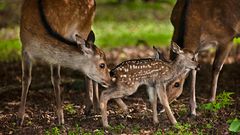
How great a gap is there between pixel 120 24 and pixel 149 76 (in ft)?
36.8

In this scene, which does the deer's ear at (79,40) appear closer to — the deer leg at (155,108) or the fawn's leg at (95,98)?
the deer leg at (155,108)

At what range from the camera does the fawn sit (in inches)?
297

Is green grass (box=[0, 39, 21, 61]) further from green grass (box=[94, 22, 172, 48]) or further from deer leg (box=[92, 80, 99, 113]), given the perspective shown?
deer leg (box=[92, 80, 99, 113])

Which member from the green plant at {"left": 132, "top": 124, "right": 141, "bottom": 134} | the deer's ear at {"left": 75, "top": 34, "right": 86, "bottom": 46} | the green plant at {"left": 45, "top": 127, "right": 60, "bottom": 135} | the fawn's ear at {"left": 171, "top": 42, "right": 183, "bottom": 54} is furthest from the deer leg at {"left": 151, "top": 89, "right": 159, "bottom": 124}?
the green plant at {"left": 45, "top": 127, "right": 60, "bottom": 135}

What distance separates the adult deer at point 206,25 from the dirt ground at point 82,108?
46 cm

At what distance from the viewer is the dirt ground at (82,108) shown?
303 inches

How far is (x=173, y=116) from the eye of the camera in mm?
7746

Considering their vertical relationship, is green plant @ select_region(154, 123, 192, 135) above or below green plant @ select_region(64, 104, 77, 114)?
below

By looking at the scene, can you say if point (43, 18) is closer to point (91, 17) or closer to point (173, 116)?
point (91, 17)

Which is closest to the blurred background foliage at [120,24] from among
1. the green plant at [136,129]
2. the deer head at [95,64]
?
the deer head at [95,64]

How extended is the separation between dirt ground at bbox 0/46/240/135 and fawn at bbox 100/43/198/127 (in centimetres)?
34

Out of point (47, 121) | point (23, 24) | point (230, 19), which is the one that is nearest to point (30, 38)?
point (23, 24)

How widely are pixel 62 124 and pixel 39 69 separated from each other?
462cm

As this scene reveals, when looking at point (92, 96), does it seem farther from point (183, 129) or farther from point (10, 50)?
point (10, 50)
